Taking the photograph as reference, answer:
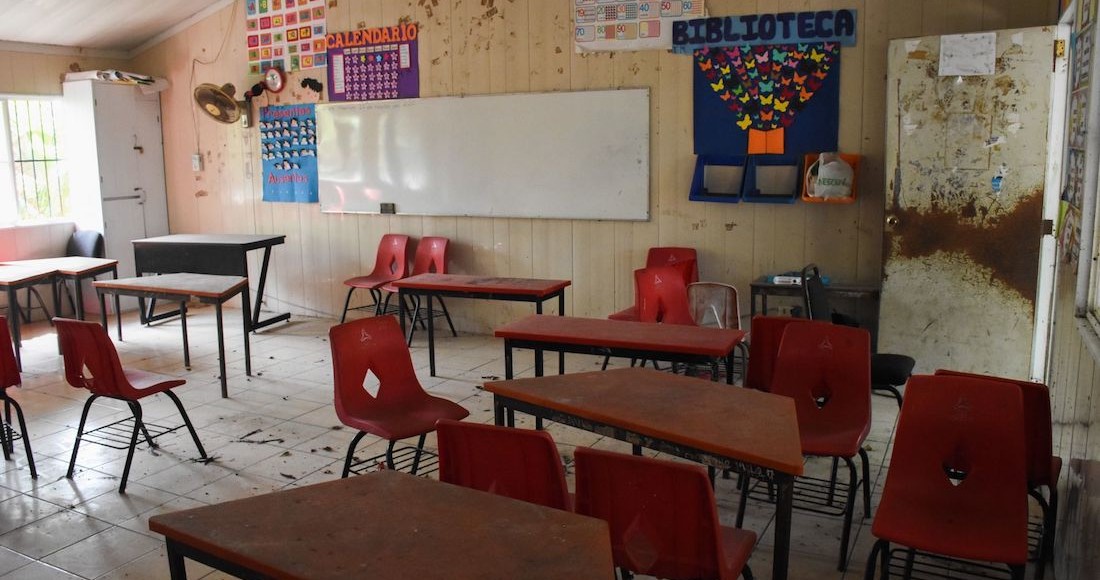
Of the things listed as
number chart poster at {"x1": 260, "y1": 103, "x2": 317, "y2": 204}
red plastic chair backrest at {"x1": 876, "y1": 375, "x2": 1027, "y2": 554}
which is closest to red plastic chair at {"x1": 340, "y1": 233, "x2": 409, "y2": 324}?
number chart poster at {"x1": 260, "y1": 103, "x2": 317, "y2": 204}

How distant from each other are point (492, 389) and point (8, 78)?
7005 millimetres

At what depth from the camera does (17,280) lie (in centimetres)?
632

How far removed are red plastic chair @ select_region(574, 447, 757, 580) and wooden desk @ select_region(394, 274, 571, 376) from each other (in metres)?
3.01

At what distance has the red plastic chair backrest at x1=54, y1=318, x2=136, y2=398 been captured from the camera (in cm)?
411

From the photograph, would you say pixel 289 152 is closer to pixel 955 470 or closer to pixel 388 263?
pixel 388 263

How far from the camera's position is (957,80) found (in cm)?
507

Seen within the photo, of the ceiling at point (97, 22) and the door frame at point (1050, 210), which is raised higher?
the ceiling at point (97, 22)

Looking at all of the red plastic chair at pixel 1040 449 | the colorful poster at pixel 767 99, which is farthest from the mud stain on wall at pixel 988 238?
the red plastic chair at pixel 1040 449

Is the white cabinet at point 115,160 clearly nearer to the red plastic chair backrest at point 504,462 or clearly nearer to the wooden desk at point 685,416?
the wooden desk at point 685,416

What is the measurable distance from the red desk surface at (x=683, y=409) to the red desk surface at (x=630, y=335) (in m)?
0.43

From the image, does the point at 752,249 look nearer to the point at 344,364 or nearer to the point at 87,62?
the point at 344,364

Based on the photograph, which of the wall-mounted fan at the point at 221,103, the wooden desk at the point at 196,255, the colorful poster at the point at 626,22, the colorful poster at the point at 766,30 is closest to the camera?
the colorful poster at the point at 766,30

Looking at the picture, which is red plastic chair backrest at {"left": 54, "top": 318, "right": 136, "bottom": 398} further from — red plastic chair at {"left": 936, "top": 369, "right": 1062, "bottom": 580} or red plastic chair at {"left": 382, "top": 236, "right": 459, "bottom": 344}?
red plastic chair at {"left": 936, "top": 369, "right": 1062, "bottom": 580}

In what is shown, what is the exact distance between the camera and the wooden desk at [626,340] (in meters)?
3.82
